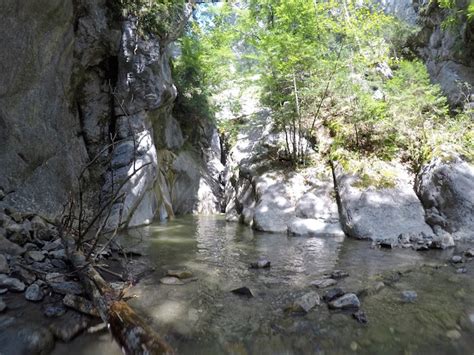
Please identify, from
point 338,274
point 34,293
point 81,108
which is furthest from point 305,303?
point 81,108

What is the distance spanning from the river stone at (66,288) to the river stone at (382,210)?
7032mm

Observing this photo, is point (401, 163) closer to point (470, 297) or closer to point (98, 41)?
point (470, 297)

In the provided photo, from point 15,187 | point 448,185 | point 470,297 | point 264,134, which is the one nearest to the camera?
point 470,297

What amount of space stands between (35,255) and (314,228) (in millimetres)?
7208

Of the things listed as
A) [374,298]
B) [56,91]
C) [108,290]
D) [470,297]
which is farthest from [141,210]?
[470,297]

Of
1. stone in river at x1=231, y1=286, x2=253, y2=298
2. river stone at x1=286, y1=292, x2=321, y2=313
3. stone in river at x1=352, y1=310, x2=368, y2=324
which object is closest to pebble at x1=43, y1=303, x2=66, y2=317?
stone in river at x1=231, y1=286, x2=253, y2=298

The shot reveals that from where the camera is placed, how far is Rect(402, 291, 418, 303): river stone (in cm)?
436

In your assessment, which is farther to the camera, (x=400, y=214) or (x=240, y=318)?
(x=400, y=214)

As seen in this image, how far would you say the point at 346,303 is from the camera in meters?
4.13

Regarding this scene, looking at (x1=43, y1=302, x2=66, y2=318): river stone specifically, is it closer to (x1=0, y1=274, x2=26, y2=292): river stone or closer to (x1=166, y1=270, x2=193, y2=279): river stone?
(x1=0, y1=274, x2=26, y2=292): river stone

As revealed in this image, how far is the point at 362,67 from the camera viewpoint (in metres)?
11.2

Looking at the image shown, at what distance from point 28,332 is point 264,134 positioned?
474 inches

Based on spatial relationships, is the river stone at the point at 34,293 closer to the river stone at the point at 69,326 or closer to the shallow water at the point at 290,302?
the river stone at the point at 69,326

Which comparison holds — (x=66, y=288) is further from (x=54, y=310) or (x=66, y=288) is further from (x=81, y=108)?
(x=81, y=108)
